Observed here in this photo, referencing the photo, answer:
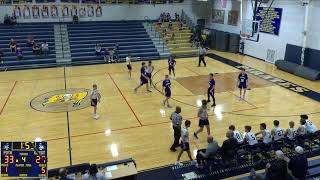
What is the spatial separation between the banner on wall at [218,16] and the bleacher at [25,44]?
50.3 ft

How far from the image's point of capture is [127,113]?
13.2 m

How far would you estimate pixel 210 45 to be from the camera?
28703 mm

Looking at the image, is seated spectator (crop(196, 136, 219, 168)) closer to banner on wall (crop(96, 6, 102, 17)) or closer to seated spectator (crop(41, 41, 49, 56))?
seated spectator (crop(41, 41, 49, 56))

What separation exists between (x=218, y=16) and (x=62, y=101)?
1974 cm

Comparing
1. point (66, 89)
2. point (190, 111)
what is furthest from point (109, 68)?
point (190, 111)

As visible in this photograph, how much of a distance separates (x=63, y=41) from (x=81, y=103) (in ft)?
40.2

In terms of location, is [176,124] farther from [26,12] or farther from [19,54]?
[26,12]

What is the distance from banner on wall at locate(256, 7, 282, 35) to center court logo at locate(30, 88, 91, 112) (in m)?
14.1

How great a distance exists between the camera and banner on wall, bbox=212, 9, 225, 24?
1144 inches

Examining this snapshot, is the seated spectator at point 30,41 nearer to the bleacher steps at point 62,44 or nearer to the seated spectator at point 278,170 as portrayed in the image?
the bleacher steps at point 62,44

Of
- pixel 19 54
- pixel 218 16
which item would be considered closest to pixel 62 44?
pixel 19 54

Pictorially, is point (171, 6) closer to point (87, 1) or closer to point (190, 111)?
point (87, 1)

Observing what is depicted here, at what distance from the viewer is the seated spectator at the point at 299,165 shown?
7387mm

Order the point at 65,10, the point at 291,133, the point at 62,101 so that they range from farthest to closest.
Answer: the point at 65,10 → the point at 62,101 → the point at 291,133
